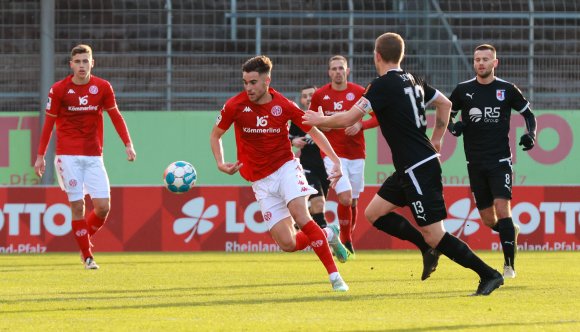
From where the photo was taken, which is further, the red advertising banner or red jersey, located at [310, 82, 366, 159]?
the red advertising banner

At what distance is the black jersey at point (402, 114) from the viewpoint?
859 cm

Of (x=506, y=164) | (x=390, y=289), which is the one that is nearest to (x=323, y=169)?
(x=506, y=164)

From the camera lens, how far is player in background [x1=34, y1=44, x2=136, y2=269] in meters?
12.7

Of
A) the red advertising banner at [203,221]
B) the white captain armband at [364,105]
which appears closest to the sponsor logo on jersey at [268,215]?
the white captain armband at [364,105]

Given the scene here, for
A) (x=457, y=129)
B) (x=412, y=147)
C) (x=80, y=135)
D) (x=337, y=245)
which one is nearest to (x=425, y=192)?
(x=412, y=147)

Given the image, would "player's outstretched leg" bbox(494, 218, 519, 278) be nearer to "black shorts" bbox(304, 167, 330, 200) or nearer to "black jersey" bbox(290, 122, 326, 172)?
"black shorts" bbox(304, 167, 330, 200)

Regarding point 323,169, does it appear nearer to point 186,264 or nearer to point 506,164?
point 186,264

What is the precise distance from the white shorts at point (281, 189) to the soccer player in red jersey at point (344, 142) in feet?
13.9

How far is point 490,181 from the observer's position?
11047mm

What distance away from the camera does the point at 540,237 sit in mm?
17484

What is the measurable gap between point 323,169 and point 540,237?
3.93 m

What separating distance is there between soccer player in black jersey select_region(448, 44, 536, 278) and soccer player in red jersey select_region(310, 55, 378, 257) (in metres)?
3.08

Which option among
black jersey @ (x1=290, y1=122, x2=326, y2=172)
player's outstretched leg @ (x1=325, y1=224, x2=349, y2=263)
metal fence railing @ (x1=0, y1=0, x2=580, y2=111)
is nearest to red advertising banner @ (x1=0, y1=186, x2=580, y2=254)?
black jersey @ (x1=290, y1=122, x2=326, y2=172)

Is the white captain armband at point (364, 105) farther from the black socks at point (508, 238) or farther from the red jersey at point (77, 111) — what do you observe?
the red jersey at point (77, 111)
